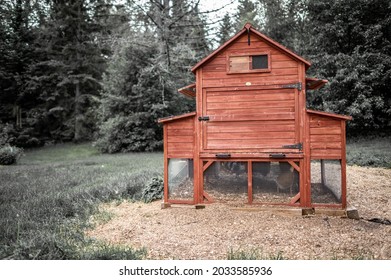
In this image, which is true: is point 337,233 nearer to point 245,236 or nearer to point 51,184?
point 245,236

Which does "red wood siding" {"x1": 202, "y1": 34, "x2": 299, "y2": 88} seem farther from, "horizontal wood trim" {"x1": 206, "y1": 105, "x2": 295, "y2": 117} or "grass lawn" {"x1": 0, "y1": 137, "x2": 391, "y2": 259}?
"grass lawn" {"x1": 0, "y1": 137, "x2": 391, "y2": 259}

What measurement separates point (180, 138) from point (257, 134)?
193 centimetres

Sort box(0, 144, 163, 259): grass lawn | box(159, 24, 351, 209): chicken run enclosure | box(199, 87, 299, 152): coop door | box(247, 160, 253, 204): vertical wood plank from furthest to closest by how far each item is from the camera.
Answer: box(247, 160, 253, 204): vertical wood plank
box(199, 87, 299, 152): coop door
box(159, 24, 351, 209): chicken run enclosure
box(0, 144, 163, 259): grass lawn

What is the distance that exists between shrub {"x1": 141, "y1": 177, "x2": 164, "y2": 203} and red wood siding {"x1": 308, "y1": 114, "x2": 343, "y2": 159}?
14.7 feet

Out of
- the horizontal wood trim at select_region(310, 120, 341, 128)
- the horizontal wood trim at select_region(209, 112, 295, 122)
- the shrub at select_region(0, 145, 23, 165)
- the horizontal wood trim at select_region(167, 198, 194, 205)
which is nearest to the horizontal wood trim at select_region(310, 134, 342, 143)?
the horizontal wood trim at select_region(310, 120, 341, 128)

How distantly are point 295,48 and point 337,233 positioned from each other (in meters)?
22.0

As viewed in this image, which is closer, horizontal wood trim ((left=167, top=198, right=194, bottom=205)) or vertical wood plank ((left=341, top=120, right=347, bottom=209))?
vertical wood plank ((left=341, top=120, right=347, bottom=209))

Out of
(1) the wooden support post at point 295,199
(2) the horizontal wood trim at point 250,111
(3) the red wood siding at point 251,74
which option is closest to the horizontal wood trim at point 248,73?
(3) the red wood siding at point 251,74

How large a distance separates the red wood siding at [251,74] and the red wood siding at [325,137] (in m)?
1.12

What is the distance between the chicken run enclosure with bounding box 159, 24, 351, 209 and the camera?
22.5 ft
